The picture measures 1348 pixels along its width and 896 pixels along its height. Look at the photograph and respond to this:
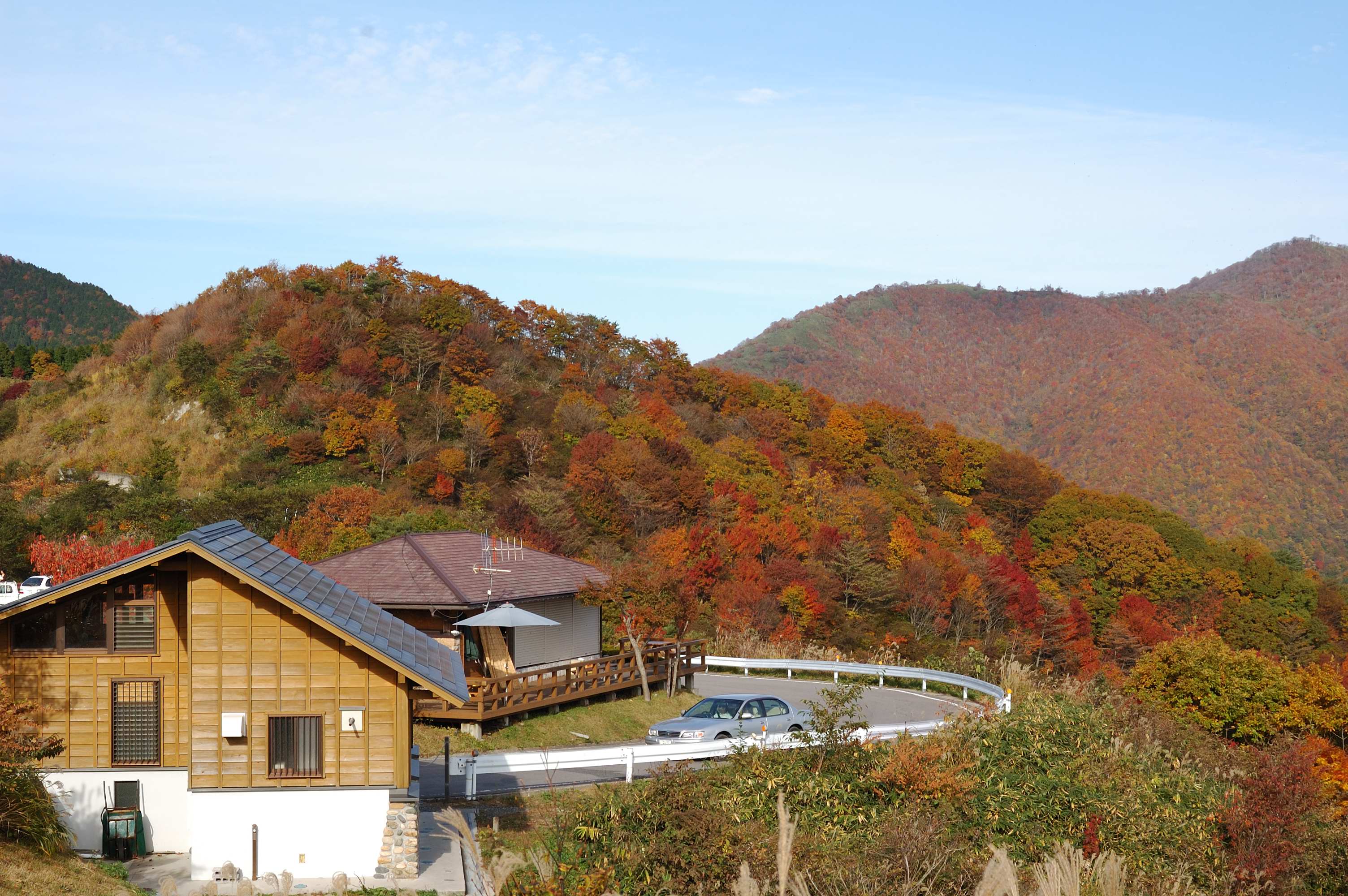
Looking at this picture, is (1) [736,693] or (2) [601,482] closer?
(1) [736,693]

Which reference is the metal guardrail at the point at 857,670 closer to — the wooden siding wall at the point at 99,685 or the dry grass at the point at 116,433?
the wooden siding wall at the point at 99,685

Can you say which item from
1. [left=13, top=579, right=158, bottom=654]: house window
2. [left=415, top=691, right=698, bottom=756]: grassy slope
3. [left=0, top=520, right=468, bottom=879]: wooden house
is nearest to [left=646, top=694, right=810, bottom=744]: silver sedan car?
[left=415, top=691, right=698, bottom=756]: grassy slope

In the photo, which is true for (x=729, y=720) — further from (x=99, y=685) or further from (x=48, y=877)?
(x=48, y=877)

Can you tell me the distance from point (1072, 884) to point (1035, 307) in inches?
7922

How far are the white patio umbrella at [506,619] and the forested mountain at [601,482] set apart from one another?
27.7ft

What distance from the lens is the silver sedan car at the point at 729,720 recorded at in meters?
21.5

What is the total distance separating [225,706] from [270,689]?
57cm

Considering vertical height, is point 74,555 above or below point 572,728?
above

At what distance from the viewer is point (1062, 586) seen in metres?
72.6

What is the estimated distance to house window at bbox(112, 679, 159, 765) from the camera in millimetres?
15297

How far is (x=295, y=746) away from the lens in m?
14.4

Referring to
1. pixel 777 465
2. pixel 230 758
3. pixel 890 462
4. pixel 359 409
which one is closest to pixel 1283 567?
pixel 890 462

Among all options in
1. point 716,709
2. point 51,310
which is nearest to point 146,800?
point 716,709

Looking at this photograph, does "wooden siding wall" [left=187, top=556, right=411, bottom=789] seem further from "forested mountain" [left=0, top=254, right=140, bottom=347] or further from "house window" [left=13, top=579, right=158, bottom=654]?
"forested mountain" [left=0, top=254, right=140, bottom=347]
